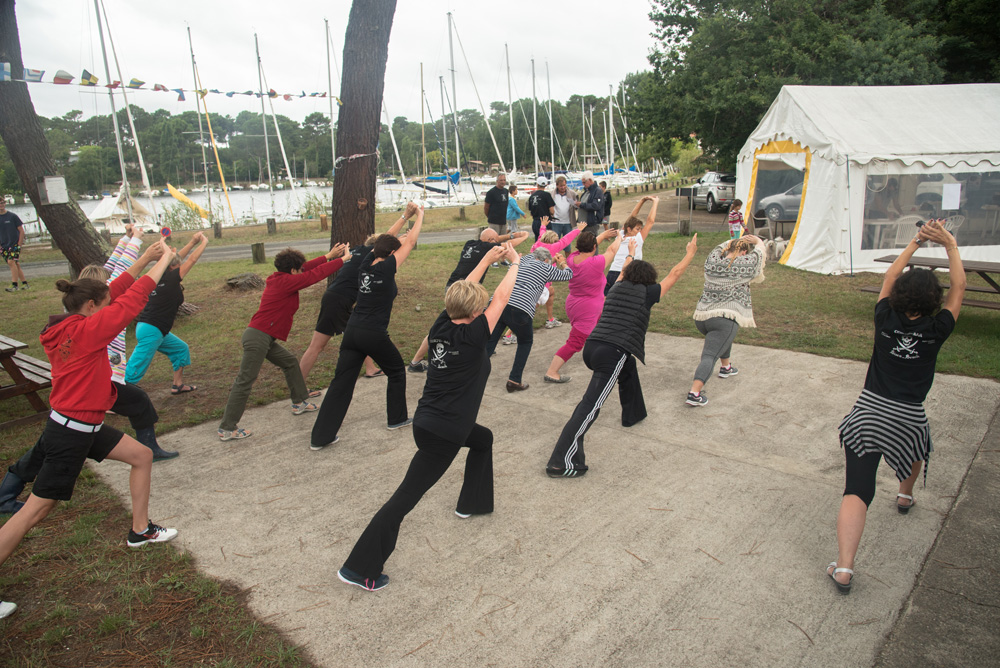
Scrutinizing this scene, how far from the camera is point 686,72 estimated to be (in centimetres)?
2208

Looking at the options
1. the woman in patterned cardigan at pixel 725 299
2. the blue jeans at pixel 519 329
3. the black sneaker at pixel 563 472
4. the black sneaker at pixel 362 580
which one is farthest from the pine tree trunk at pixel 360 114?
the black sneaker at pixel 362 580

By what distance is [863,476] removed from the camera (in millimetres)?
3404

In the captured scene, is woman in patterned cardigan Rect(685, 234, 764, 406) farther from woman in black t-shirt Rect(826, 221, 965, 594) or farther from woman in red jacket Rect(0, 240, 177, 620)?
woman in red jacket Rect(0, 240, 177, 620)

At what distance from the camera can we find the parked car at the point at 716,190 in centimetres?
2692

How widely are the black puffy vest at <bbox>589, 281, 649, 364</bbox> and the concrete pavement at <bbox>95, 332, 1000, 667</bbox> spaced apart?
3.06 ft

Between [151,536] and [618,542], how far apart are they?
291 cm

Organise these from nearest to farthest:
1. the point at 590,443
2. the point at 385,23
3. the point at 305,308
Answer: the point at 590,443 → the point at 385,23 → the point at 305,308

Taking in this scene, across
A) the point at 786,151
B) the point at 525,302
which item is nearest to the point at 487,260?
the point at 525,302

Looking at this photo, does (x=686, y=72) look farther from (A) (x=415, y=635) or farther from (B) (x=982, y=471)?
(A) (x=415, y=635)

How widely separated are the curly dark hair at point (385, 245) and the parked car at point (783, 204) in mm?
12162

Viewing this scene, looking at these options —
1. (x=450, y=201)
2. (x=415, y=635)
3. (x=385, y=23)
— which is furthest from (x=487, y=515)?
(x=450, y=201)

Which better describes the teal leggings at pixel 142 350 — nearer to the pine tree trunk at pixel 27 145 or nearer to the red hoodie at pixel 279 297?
the red hoodie at pixel 279 297

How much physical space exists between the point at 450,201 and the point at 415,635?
4300cm

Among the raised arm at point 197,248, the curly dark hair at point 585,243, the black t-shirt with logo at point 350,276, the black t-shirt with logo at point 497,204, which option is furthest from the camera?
the black t-shirt with logo at point 497,204
